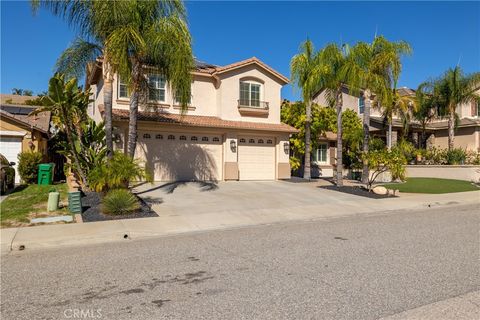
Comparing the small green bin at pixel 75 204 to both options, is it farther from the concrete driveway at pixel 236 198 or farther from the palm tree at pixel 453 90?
the palm tree at pixel 453 90

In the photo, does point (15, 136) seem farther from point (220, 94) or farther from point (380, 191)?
point (380, 191)

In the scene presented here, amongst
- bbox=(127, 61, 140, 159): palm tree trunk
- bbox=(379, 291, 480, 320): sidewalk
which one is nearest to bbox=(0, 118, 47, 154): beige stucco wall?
bbox=(127, 61, 140, 159): palm tree trunk

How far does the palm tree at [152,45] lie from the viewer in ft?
38.3

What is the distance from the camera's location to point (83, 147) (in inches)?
586

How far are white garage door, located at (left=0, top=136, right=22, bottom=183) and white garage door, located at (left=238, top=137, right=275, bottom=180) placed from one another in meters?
11.1

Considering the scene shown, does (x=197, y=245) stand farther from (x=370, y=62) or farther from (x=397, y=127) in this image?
(x=397, y=127)

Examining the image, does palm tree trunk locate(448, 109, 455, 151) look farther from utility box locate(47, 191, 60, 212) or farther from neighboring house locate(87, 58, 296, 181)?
utility box locate(47, 191, 60, 212)

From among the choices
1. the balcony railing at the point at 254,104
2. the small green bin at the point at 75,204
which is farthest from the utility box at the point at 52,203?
the balcony railing at the point at 254,104

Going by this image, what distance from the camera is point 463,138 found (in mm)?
30391

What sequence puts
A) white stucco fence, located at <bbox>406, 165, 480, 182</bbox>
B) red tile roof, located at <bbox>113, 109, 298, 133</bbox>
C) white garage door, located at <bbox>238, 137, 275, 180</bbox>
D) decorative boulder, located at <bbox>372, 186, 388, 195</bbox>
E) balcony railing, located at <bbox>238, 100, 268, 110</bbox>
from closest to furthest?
decorative boulder, located at <bbox>372, 186, 388, 195</bbox> → red tile roof, located at <bbox>113, 109, 298, 133</bbox> → white garage door, located at <bbox>238, 137, 275, 180</bbox> → balcony railing, located at <bbox>238, 100, 268, 110</bbox> → white stucco fence, located at <bbox>406, 165, 480, 182</bbox>

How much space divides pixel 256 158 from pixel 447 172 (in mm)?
13480

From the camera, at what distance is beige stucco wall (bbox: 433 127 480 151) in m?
29.3

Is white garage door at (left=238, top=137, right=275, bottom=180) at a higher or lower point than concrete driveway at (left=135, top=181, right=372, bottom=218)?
higher

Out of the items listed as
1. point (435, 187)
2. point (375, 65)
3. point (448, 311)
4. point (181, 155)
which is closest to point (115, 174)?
point (181, 155)
